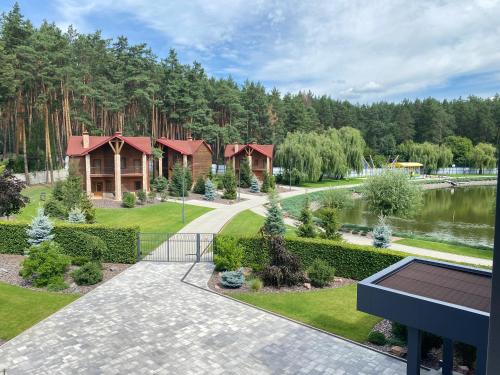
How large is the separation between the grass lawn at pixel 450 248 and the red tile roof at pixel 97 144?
28637mm

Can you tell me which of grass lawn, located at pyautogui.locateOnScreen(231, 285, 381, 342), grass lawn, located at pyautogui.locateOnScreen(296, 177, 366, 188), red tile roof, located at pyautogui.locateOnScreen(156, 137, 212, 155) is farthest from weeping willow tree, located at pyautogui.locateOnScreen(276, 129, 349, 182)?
grass lawn, located at pyautogui.locateOnScreen(231, 285, 381, 342)

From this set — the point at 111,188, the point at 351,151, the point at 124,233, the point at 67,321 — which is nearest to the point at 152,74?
the point at 111,188

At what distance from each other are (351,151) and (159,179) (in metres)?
36.3

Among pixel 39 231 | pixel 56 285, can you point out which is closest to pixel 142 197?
pixel 39 231

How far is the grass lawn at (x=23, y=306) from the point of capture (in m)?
13.0

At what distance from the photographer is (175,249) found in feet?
77.2

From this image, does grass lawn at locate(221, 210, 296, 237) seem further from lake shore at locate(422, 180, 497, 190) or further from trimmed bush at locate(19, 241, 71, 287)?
lake shore at locate(422, 180, 497, 190)

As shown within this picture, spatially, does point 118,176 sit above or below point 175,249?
above

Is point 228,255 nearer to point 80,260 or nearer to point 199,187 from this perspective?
point 80,260

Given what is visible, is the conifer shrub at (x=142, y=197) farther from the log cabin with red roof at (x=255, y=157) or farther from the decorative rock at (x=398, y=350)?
the decorative rock at (x=398, y=350)

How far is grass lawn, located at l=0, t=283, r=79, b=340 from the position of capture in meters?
13.0

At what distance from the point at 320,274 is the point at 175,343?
7.42 m

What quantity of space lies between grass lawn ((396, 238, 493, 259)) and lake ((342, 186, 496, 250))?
4.13m

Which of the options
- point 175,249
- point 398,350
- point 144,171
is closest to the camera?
point 398,350
